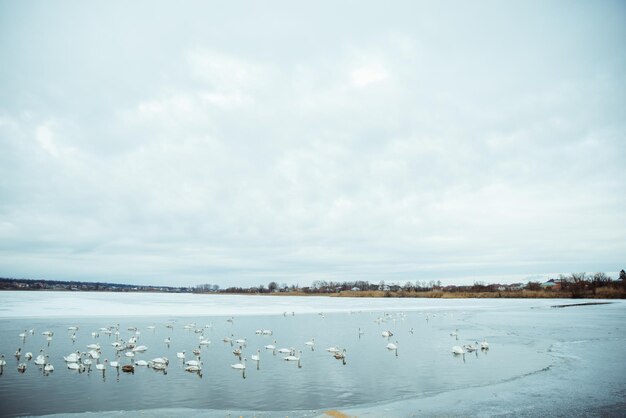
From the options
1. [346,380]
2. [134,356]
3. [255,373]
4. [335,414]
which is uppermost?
[335,414]

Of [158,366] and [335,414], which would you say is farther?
[158,366]

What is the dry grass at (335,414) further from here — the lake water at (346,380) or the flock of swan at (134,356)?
the flock of swan at (134,356)

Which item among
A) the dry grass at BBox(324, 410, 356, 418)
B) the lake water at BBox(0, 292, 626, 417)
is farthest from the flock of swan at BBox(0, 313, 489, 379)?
the dry grass at BBox(324, 410, 356, 418)

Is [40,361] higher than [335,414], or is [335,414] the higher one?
[335,414]

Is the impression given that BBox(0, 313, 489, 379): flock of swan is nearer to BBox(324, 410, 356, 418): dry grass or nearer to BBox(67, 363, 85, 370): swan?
BBox(67, 363, 85, 370): swan

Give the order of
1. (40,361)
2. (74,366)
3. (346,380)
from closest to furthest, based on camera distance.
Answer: (346,380) → (74,366) → (40,361)

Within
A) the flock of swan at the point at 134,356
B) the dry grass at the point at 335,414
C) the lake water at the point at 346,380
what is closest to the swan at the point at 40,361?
the flock of swan at the point at 134,356

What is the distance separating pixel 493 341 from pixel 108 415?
742 inches

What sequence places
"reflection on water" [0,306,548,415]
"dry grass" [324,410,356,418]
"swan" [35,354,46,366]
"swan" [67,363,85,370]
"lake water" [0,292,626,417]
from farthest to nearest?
"swan" [35,354,46,366] → "swan" [67,363,85,370] → "reflection on water" [0,306,548,415] → "lake water" [0,292,626,417] → "dry grass" [324,410,356,418]

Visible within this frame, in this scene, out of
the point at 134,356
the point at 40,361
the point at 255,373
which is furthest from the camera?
the point at 134,356

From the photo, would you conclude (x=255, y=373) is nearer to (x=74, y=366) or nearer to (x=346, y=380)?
(x=346, y=380)

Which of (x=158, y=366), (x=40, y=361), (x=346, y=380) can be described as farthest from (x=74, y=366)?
(x=346, y=380)

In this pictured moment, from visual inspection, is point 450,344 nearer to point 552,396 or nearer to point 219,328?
point 552,396

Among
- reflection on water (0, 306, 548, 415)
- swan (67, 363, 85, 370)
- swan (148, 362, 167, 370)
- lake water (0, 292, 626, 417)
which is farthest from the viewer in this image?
swan (148, 362, 167, 370)
